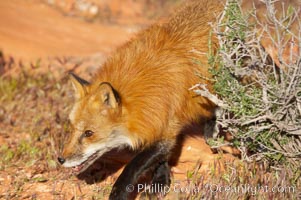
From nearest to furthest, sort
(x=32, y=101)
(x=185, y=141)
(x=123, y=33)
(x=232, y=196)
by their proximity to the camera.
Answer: (x=232, y=196) < (x=185, y=141) < (x=32, y=101) < (x=123, y=33)

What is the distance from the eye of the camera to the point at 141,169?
17.2 ft

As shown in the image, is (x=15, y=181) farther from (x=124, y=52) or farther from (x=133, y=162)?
(x=124, y=52)

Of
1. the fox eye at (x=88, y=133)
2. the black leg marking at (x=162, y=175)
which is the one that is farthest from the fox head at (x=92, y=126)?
the black leg marking at (x=162, y=175)

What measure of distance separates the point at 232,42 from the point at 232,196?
62.1 inches

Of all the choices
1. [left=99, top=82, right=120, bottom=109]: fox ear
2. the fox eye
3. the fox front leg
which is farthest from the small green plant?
the fox eye

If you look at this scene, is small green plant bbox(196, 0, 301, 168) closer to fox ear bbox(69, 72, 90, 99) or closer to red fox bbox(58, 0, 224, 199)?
red fox bbox(58, 0, 224, 199)

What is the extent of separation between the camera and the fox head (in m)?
5.04

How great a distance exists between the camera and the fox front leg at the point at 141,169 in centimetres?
502

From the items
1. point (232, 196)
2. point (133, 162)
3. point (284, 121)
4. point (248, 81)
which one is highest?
point (248, 81)

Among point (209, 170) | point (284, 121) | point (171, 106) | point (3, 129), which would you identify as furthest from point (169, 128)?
point (3, 129)

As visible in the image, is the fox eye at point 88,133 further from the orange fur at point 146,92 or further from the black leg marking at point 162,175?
the black leg marking at point 162,175

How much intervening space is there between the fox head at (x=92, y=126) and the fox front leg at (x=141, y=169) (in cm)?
34

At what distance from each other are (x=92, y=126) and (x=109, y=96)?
347 mm

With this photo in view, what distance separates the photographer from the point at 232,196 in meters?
4.66
